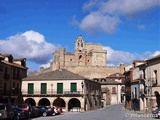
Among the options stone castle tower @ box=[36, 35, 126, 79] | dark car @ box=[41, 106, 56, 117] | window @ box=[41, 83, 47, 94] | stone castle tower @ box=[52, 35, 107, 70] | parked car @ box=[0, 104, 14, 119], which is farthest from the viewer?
stone castle tower @ box=[52, 35, 107, 70]

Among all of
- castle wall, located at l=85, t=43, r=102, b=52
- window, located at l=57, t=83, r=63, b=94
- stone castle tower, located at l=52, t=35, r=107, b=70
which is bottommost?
window, located at l=57, t=83, r=63, b=94

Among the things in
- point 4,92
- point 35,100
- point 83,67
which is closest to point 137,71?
point 35,100

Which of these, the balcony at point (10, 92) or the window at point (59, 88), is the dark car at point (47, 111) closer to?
the balcony at point (10, 92)

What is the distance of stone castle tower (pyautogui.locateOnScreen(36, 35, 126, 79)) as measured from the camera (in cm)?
9956

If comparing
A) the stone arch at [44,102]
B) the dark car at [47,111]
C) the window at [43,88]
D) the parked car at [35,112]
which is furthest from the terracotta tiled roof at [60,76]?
the parked car at [35,112]

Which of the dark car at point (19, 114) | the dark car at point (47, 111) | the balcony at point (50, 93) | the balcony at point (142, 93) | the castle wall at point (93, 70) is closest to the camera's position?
the dark car at point (19, 114)

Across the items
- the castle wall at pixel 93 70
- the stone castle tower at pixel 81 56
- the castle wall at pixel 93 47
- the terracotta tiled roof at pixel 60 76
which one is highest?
the castle wall at pixel 93 47

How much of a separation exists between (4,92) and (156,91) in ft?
68.6

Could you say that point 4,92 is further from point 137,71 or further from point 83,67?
point 83,67

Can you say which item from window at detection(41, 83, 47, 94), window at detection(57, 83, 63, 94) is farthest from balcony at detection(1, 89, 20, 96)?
window at detection(57, 83, 63, 94)

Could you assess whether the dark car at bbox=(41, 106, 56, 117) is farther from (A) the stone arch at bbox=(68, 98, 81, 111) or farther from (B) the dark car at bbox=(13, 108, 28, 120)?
(A) the stone arch at bbox=(68, 98, 81, 111)

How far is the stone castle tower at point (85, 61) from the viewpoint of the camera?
327 feet

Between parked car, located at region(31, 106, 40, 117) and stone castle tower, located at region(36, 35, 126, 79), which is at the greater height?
stone castle tower, located at region(36, 35, 126, 79)

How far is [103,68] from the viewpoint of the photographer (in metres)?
103
